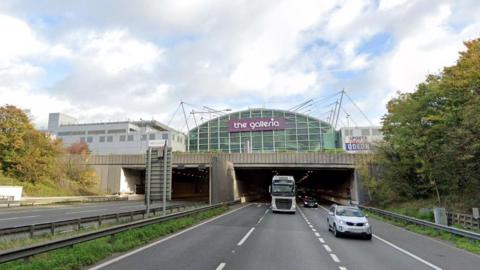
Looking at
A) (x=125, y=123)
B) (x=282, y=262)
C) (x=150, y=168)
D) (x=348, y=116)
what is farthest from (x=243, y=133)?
(x=282, y=262)

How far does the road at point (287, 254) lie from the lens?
394 inches

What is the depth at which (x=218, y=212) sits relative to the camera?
31.1 meters

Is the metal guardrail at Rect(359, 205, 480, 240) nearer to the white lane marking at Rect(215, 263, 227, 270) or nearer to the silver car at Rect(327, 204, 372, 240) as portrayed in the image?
the silver car at Rect(327, 204, 372, 240)

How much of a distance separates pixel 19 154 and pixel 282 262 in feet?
142

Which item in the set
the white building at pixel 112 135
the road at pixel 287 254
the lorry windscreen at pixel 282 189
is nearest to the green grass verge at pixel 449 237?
the road at pixel 287 254

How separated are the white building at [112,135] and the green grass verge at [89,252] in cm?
9189

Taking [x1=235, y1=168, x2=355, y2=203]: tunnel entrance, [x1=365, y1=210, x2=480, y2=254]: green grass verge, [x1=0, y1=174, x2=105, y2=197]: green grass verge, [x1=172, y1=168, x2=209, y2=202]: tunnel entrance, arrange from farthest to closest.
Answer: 1. [x1=172, y1=168, x2=209, y2=202]: tunnel entrance
2. [x1=235, y1=168, x2=355, y2=203]: tunnel entrance
3. [x1=0, y1=174, x2=105, y2=197]: green grass verge
4. [x1=365, y1=210, x2=480, y2=254]: green grass verge

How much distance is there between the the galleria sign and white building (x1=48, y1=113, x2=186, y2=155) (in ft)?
71.6

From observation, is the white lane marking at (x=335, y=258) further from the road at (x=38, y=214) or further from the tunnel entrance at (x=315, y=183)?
the tunnel entrance at (x=315, y=183)

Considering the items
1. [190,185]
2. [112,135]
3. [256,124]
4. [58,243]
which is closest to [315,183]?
[256,124]

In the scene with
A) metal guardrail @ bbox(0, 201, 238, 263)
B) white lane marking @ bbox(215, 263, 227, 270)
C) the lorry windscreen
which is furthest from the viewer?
the lorry windscreen

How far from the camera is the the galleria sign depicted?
316 ft

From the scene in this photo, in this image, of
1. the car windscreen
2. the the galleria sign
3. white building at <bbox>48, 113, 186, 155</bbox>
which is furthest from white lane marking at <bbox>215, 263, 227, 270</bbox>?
white building at <bbox>48, 113, 186, 155</bbox>

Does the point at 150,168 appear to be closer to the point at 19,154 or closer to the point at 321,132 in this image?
the point at 19,154
